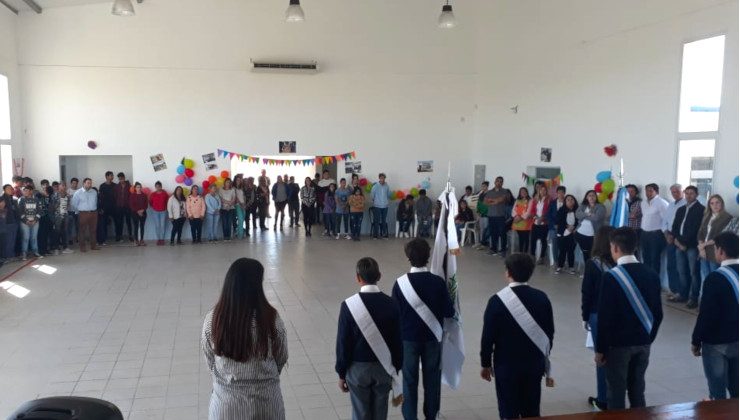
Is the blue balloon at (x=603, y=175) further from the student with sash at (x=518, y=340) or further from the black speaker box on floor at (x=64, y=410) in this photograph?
the black speaker box on floor at (x=64, y=410)

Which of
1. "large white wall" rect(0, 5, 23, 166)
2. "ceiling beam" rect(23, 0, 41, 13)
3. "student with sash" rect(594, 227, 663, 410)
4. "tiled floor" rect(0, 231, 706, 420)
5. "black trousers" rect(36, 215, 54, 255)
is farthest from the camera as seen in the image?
"ceiling beam" rect(23, 0, 41, 13)

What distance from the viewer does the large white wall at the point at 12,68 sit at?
38.0 feet

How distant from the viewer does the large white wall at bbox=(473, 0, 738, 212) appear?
829 cm

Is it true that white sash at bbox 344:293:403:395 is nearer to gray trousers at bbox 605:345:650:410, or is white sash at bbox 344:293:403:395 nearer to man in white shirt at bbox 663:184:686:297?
gray trousers at bbox 605:345:650:410

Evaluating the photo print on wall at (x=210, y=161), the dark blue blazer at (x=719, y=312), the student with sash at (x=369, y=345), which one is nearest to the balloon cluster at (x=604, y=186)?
the dark blue blazer at (x=719, y=312)

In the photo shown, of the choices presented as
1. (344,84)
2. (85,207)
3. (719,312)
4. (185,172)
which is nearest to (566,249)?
(719,312)

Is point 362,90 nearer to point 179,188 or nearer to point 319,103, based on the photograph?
point 319,103

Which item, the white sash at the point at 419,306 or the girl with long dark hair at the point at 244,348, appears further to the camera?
the white sash at the point at 419,306

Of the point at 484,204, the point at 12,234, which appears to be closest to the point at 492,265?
the point at 484,204

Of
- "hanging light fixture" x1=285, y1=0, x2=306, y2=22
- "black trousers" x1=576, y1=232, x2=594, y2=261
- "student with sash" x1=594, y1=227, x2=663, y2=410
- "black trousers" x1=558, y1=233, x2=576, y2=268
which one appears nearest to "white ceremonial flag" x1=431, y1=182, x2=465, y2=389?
"student with sash" x1=594, y1=227, x2=663, y2=410

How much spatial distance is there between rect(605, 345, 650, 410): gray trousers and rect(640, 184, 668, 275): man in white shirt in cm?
509

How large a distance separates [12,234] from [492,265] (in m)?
8.36

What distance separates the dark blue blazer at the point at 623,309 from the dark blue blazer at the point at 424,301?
38.3 inches

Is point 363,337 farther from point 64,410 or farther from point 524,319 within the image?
point 64,410
